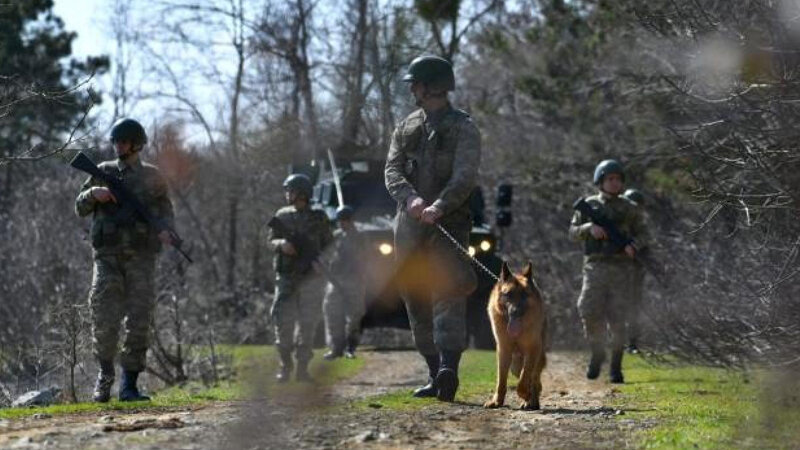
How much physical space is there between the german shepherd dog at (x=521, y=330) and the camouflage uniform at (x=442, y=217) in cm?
43

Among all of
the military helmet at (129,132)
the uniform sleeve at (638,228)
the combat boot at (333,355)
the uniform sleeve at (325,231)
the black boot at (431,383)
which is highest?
the military helmet at (129,132)

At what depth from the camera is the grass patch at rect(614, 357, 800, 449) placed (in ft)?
27.5

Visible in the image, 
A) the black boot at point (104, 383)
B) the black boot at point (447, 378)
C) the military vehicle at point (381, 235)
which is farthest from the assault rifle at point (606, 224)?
the black boot at point (104, 383)

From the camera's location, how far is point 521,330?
31.6 feet

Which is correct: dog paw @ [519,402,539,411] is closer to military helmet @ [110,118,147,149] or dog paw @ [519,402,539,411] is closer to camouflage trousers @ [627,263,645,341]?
military helmet @ [110,118,147,149]

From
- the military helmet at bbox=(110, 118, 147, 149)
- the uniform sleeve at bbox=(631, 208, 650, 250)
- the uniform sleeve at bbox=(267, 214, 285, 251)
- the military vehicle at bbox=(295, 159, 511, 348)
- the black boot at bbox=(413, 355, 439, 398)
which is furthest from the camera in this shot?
the military vehicle at bbox=(295, 159, 511, 348)

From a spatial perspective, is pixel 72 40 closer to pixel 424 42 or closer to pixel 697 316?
pixel 424 42

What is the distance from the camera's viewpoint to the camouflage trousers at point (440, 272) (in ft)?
33.9

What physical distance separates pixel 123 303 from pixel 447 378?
112 inches

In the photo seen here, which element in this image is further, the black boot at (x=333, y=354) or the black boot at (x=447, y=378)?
the black boot at (x=333, y=354)

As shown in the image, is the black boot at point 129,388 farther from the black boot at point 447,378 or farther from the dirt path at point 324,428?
the black boot at point 447,378

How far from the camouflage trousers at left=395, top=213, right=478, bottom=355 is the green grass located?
6.00 feet

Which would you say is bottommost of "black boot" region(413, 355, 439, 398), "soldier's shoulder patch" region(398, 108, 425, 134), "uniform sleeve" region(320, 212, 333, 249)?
"black boot" region(413, 355, 439, 398)

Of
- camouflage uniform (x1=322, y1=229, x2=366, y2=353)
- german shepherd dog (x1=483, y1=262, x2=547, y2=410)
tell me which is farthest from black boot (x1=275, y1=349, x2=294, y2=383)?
german shepherd dog (x1=483, y1=262, x2=547, y2=410)
